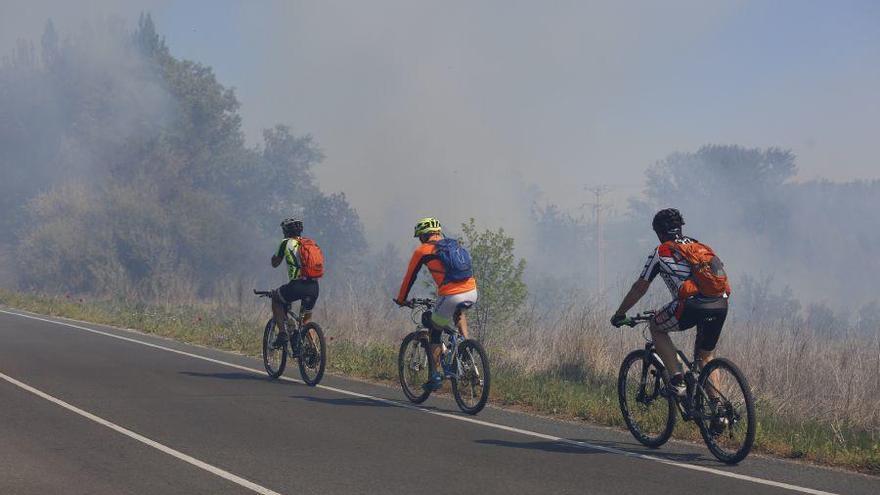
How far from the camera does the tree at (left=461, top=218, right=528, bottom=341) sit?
70.4 ft

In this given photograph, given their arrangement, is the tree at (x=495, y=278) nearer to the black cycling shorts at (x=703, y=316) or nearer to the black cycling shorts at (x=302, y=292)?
the black cycling shorts at (x=302, y=292)

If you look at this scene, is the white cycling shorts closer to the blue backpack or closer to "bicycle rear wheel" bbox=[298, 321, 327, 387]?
the blue backpack

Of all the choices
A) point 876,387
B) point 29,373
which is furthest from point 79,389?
point 876,387

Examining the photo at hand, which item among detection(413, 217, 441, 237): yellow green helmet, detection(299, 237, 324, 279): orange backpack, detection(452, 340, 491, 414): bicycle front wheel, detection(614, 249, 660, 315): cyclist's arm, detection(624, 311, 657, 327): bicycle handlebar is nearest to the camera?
detection(614, 249, 660, 315): cyclist's arm

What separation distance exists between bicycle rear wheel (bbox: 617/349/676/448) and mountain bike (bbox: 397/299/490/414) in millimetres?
1602

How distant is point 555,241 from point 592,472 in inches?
3259

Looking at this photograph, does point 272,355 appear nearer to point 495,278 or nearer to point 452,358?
point 452,358

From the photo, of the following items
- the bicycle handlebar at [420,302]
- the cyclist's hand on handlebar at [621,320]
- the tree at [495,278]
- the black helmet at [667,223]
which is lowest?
the cyclist's hand on handlebar at [621,320]

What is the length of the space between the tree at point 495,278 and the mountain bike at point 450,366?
9.00 metres

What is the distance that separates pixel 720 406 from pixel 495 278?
44.1 ft

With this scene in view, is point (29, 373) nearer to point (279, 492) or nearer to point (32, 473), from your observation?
point (32, 473)

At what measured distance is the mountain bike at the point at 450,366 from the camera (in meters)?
11.0

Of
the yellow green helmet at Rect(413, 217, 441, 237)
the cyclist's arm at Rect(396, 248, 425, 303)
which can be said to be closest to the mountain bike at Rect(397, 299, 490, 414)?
the cyclist's arm at Rect(396, 248, 425, 303)

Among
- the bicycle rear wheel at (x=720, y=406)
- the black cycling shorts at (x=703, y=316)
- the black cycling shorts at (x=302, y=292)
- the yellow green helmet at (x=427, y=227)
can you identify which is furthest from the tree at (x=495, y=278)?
the bicycle rear wheel at (x=720, y=406)
